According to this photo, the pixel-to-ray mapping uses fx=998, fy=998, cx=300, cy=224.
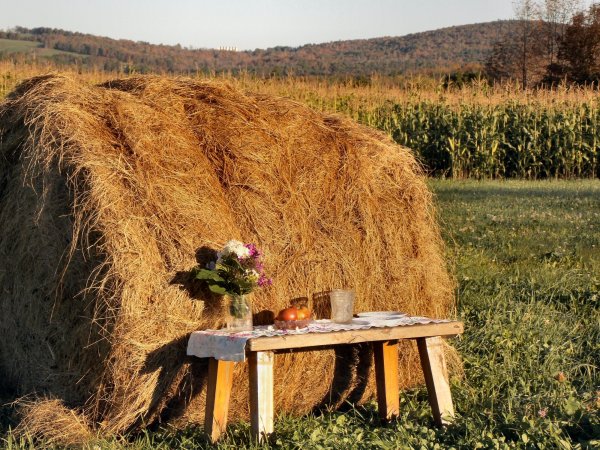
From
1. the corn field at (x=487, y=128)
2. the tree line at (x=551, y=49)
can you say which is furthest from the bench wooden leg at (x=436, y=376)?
the tree line at (x=551, y=49)

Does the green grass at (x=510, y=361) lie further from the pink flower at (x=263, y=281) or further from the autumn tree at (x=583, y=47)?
the autumn tree at (x=583, y=47)

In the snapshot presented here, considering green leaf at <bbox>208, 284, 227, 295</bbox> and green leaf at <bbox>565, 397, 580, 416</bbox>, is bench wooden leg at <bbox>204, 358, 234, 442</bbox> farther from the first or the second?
green leaf at <bbox>565, 397, 580, 416</bbox>

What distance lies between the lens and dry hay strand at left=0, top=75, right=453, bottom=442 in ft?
18.4

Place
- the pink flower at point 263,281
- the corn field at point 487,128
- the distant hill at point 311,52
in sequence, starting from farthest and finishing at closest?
the distant hill at point 311,52 < the corn field at point 487,128 < the pink flower at point 263,281

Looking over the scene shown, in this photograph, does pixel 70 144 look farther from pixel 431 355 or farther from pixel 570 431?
pixel 570 431

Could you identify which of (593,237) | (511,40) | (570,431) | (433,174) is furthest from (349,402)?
(511,40)

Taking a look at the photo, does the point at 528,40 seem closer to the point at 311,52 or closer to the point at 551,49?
the point at 551,49

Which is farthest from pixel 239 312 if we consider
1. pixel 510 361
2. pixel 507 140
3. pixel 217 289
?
pixel 507 140

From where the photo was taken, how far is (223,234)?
594cm

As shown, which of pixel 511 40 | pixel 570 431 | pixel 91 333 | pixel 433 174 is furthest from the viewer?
pixel 511 40

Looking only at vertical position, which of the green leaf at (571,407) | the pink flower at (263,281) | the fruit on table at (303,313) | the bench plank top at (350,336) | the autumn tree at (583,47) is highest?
the autumn tree at (583,47)

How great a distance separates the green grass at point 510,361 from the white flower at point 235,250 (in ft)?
3.25

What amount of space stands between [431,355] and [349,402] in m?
0.78

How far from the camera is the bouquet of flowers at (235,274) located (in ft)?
18.4
